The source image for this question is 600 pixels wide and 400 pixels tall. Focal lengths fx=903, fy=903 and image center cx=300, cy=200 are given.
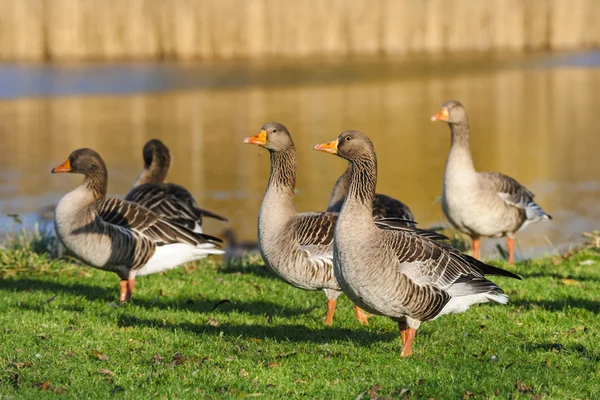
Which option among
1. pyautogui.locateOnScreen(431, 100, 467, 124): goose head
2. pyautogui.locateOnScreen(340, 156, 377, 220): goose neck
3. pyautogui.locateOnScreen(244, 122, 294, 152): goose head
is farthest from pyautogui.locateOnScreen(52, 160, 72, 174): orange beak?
pyautogui.locateOnScreen(431, 100, 467, 124): goose head

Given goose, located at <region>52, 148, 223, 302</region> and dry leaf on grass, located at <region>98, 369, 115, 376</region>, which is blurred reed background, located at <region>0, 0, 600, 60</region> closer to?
goose, located at <region>52, 148, 223, 302</region>

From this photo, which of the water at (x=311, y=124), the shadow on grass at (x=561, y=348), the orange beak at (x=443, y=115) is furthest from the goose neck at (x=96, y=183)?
the water at (x=311, y=124)

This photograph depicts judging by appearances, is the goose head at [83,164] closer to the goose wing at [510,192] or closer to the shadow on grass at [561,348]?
the goose wing at [510,192]

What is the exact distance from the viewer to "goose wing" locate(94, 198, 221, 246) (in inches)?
414

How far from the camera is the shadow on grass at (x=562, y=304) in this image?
31.2ft

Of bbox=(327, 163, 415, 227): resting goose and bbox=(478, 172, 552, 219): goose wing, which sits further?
bbox=(478, 172, 552, 219): goose wing

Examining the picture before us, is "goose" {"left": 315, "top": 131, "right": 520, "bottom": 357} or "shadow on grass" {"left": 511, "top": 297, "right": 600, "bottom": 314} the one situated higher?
"goose" {"left": 315, "top": 131, "right": 520, "bottom": 357}

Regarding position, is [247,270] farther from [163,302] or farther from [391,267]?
[391,267]

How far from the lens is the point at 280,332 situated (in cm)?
868

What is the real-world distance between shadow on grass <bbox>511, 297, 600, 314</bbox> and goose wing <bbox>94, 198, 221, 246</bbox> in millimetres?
3593

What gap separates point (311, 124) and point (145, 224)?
18.5 meters

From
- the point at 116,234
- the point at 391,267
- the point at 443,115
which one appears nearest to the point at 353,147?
the point at 391,267

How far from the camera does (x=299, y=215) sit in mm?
9438

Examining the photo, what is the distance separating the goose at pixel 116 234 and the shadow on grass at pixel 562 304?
140 inches
